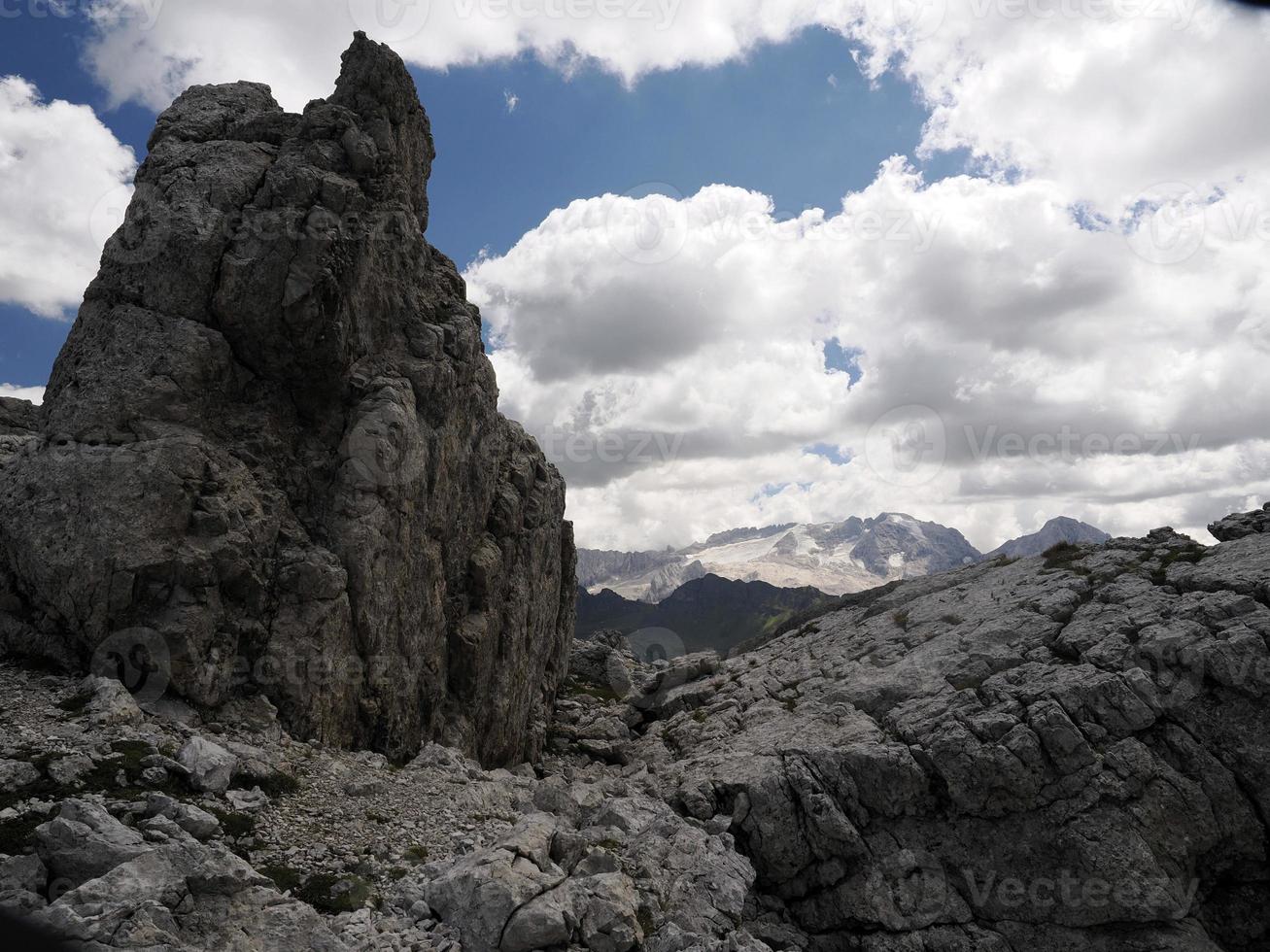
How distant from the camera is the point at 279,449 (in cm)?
4100

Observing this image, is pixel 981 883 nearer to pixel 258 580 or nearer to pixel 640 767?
pixel 640 767

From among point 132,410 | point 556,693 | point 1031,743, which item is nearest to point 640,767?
point 556,693

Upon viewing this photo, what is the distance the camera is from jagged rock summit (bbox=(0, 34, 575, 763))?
110 feet

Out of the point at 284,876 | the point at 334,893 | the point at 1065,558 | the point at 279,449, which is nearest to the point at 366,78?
the point at 279,449

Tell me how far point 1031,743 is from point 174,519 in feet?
165

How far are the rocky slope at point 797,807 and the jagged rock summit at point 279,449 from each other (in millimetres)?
4284

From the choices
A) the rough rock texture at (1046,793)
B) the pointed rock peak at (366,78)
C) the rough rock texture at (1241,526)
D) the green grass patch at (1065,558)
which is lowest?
the rough rock texture at (1046,793)

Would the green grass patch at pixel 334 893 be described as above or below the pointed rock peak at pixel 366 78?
below

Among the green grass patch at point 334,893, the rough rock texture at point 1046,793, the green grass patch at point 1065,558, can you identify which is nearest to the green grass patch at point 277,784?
the green grass patch at point 334,893

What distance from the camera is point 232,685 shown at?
3494 centimetres

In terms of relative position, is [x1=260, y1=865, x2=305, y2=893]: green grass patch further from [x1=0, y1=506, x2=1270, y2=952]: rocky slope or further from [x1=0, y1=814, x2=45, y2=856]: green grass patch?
[x1=0, y1=814, x2=45, y2=856]: green grass patch

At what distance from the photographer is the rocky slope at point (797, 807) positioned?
865 inches

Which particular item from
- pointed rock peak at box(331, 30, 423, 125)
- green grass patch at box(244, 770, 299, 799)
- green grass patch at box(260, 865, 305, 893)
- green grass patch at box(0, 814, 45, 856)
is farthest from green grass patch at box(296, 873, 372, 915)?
pointed rock peak at box(331, 30, 423, 125)

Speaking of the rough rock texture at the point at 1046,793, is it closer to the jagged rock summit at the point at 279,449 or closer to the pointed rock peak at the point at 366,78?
the jagged rock summit at the point at 279,449
